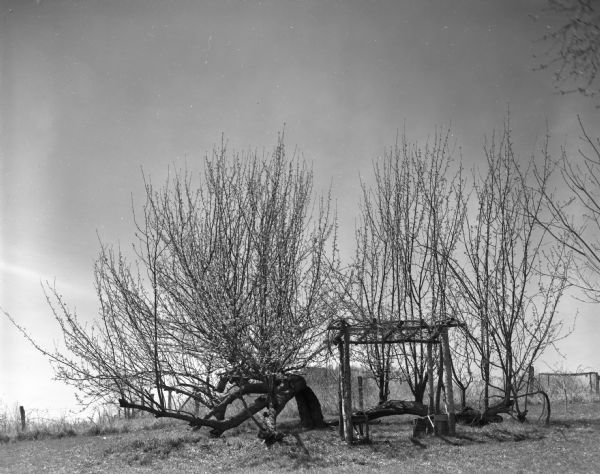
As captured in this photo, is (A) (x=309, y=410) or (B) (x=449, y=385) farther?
(A) (x=309, y=410)

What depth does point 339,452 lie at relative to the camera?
15961 millimetres

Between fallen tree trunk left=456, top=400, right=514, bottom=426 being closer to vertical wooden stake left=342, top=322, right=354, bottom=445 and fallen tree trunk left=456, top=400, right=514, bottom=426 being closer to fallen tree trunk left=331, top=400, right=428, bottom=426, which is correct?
fallen tree trunk left=331, top=400, right=428, bottom=426

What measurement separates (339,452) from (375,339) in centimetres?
358

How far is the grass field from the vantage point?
13922mm

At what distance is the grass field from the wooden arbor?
2.29ft

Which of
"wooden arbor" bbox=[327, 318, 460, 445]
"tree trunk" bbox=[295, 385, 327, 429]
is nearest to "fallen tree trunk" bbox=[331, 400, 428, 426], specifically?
"wooden arbor" bbox=[327, 318, 460, 445]

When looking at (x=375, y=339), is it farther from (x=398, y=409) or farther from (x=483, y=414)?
(x=483, y=414)

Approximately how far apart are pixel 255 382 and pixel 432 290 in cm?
756

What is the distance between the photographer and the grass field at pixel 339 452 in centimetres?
1392

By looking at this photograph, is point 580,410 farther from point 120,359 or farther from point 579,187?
point 120,359

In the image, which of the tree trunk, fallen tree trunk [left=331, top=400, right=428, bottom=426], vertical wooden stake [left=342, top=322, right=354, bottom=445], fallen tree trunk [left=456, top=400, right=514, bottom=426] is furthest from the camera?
the tree trunk

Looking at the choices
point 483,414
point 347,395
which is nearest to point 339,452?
point 347,395

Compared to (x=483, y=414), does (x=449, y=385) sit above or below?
above

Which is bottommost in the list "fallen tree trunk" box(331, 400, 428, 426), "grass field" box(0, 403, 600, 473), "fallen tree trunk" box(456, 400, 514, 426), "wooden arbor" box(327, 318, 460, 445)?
"grass field" box(0, 403, 600, 473)
